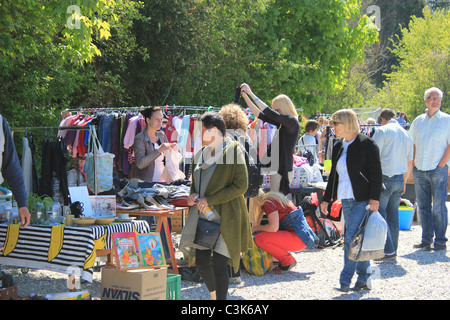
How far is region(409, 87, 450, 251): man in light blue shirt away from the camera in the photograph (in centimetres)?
746

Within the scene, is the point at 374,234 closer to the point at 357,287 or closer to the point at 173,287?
the point at 357,287

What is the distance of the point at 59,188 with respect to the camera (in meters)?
7.34

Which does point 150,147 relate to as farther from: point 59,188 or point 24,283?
point 24,283

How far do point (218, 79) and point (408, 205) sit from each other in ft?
22.2

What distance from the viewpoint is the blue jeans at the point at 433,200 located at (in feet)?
24.7

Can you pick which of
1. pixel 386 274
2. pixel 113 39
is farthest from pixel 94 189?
pixel 113 39

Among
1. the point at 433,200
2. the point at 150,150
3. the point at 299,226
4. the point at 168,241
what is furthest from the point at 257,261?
the point at 433,200

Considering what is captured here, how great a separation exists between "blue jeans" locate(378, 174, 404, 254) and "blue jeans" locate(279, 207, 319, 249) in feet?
3.79

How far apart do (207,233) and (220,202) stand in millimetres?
283

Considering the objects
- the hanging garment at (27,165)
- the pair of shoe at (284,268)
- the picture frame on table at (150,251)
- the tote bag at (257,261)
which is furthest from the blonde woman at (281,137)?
the hanging garment at (27,165)

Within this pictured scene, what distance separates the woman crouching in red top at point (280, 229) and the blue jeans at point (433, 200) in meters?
2.12

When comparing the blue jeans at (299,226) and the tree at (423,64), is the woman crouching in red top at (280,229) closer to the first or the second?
the blue jeans at (299,226)

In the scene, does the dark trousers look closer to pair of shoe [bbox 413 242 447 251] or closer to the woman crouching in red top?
the woman crouching in red top

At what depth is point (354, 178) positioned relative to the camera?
5.41 meters
